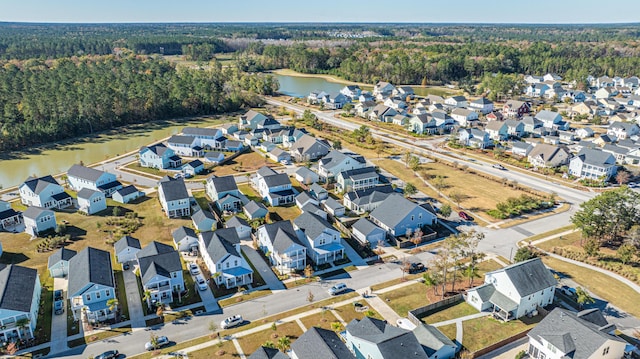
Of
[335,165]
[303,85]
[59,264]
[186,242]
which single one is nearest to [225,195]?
[186,242]

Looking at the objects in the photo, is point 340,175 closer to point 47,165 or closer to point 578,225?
point 578,225

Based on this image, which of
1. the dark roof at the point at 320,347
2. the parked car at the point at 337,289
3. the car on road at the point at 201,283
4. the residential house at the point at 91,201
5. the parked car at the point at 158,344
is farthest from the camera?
the residential house at the point at 91,201

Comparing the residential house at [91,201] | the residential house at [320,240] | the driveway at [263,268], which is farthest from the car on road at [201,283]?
the residential house at [91,201]

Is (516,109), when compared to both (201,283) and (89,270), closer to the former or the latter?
(201,283)

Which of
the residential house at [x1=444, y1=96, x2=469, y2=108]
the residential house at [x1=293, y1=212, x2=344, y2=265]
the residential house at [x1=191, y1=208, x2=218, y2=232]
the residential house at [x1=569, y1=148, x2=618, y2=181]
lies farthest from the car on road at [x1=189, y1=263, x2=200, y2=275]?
the residential house at [x1=444, y1=96, x2=469, y2=108]

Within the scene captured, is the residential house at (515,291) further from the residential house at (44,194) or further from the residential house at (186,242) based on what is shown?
the residential house at (44,194)

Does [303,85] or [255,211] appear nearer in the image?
[255,211]
